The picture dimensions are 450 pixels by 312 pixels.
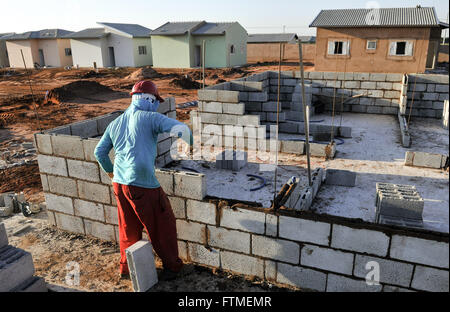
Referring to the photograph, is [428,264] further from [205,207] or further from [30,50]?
[30,50]

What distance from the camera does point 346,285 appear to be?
11.2ft

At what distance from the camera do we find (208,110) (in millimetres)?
8188

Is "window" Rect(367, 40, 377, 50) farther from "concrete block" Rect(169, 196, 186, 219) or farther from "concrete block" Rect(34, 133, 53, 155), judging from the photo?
"concrete block" Rect(34, 133, 53, 155)

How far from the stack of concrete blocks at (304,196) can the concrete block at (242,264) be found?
2.78 feet

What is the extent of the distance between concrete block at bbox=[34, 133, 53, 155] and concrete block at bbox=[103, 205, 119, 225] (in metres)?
1.10

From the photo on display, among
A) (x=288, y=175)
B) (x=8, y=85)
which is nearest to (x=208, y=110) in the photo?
(x=288, y=175)

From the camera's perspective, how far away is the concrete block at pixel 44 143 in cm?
456

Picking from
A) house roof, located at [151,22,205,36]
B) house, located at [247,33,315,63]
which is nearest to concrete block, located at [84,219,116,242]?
house roof, located at [151,22,205,36]

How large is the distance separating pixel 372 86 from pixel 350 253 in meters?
9.53

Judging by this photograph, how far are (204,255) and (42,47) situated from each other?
37631 mm

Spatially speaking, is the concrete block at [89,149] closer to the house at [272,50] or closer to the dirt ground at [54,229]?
the dirt ground at [54,229]

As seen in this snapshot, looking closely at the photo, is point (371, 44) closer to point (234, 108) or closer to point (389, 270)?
point (234, 108)

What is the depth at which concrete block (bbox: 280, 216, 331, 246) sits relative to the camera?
331 cm
